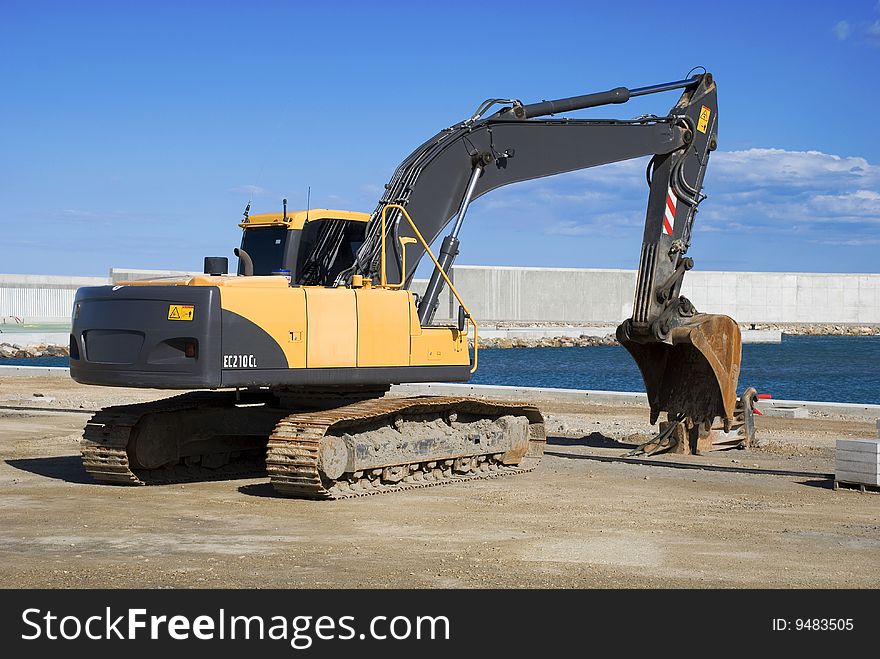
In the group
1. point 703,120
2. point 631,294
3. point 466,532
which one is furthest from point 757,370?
point 466,532

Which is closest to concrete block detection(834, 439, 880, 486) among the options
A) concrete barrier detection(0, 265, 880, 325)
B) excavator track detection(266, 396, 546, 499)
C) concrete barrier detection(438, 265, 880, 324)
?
excavator track detection(266, 396, 546, 499)

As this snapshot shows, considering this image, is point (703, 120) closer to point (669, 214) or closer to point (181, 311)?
point (669, 214)

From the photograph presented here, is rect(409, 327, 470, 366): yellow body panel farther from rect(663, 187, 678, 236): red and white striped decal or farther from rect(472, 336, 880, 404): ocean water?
rect(472, 336, 880, 404): ocean water

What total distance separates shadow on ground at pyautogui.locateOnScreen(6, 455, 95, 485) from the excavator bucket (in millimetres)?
7092

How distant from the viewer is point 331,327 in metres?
12.0

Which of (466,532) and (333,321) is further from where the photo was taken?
(333,321)

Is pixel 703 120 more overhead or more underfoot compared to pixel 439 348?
more overhead

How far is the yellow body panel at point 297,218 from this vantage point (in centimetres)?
1305

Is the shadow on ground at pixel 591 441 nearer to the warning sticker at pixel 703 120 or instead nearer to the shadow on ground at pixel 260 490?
the warning sticker at pixel 703 120

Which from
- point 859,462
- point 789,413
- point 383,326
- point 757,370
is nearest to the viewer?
point 383,326

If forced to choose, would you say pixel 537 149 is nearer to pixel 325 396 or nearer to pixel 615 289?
pixel 325 396

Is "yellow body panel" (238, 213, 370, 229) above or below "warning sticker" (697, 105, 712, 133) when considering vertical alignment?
below

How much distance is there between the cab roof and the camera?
13047 millimetres

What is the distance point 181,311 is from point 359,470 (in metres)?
2.44
